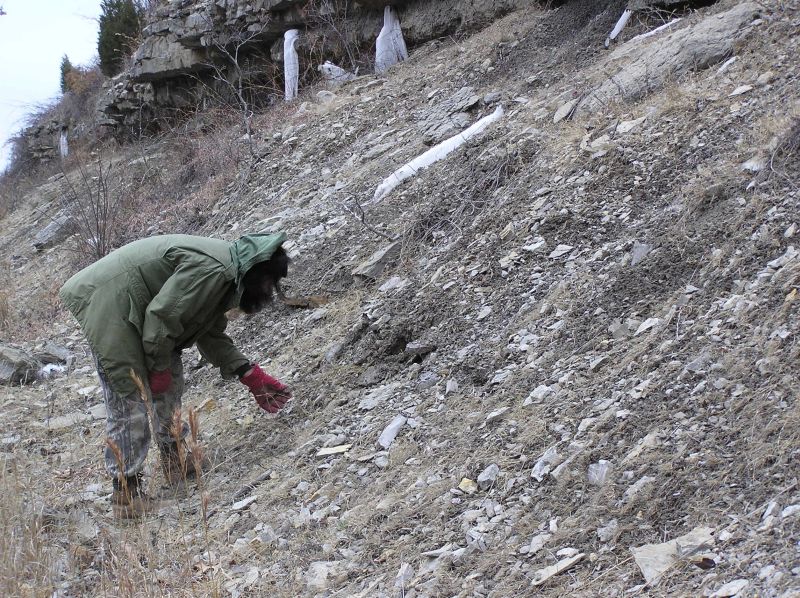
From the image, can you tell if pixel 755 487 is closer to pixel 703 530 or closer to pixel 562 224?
pixel 703 530

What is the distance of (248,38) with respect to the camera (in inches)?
504

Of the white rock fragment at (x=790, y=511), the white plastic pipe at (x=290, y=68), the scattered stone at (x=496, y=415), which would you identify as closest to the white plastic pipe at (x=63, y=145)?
the white plastic pipe at (x=290, y=68)

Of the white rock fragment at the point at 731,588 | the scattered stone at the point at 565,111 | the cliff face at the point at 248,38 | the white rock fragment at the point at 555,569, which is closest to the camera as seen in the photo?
the white rock fragment at the point at 731,588

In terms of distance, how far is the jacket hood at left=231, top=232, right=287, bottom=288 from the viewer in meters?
3.99

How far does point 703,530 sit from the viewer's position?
2535 mm

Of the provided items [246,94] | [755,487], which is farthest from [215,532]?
[246,94]

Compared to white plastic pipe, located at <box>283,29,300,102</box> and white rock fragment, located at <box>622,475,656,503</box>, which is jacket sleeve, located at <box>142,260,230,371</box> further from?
white plastic pipe, located at <box>283,29,300,102</box>

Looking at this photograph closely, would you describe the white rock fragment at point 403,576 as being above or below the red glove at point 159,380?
below

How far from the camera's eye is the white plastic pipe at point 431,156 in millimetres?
6648

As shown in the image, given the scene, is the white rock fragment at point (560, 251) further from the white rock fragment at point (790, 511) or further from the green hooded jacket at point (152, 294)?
the white rock fragment at point (790, 511)

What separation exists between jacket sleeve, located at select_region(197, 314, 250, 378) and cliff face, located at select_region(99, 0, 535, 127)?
6.78 meters

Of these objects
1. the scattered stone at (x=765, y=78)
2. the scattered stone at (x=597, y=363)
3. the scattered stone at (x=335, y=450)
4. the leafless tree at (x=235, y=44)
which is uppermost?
the leafless tree at (x=235, y=44)

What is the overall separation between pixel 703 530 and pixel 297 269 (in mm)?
4214

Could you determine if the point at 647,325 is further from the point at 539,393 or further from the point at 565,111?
the point at 565,111
